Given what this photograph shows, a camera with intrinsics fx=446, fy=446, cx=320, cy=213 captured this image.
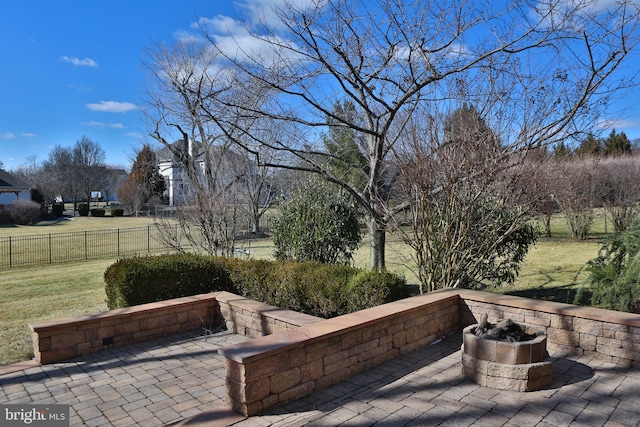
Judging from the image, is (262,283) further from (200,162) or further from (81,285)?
(81,285)

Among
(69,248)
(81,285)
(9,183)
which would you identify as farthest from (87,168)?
(81,285)

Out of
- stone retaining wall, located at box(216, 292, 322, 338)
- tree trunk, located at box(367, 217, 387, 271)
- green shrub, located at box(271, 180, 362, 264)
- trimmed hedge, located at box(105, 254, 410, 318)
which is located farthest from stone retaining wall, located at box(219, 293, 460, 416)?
green shrub, located at box(271, 180, 362, 264)

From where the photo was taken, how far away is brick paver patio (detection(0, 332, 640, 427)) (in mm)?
3053

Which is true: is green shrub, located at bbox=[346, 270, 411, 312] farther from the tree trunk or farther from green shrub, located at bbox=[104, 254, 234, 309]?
the tree trunk

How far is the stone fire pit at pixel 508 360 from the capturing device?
3475 mm

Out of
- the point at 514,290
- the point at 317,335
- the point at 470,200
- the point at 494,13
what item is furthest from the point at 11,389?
the point at 514,290

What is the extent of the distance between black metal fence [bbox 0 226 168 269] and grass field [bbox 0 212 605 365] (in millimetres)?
1335

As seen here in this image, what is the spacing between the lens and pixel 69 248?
18.2m

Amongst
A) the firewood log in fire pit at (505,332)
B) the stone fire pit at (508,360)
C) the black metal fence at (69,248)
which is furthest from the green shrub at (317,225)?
the black metal fence at (69,248)

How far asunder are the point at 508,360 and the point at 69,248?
18.8 m

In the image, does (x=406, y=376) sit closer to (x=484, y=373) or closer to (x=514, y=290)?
(x=484, y=373)

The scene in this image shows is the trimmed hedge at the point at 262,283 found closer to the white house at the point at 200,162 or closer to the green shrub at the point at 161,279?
the green shrub at the point at 161,279

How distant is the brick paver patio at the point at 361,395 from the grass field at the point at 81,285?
67.0 inches

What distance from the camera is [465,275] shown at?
6.07m
